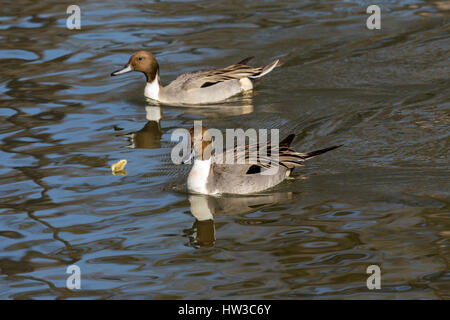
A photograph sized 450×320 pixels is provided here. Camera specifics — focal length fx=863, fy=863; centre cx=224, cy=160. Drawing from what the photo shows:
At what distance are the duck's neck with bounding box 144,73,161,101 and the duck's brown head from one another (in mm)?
48

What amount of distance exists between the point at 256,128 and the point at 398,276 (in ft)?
12.5

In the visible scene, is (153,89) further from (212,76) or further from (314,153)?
(314,153)

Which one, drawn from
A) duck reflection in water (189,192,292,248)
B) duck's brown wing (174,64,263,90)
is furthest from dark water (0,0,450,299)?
duck's brown wing (174,64,263,90)

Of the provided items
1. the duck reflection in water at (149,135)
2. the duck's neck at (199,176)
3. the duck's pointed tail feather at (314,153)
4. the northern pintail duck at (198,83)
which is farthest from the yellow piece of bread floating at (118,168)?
the northern pintail duck at (198,83)

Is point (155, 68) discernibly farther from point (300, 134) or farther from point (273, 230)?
point (273, 230)

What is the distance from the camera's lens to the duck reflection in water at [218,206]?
7230 millimetres

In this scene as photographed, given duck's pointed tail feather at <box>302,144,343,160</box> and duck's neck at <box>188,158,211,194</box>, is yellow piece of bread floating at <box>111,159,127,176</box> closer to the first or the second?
duck's neck at <box>188,158,211,194</box>

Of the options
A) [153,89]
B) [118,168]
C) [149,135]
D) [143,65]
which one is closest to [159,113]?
[153,89]

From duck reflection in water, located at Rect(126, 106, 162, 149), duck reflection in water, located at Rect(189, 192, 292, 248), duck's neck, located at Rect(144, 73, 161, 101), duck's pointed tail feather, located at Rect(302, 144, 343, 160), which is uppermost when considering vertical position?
duck's neck, located at Rect(144, 73, 161, 101)

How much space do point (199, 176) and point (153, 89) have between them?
330cm

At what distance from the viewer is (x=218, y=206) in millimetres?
7742

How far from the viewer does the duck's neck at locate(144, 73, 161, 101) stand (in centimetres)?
1091
